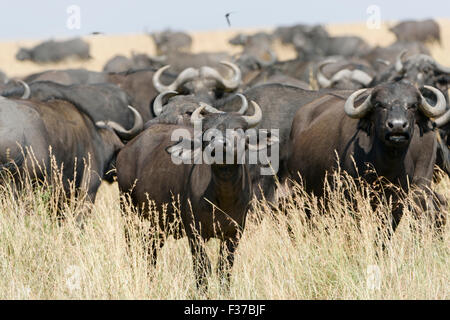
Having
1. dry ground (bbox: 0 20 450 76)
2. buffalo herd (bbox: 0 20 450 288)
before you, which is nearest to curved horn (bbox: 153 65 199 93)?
buffalo herd (bbox: 0 20 450 288)

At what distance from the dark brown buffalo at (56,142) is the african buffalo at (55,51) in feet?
136

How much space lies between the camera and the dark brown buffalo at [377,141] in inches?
279

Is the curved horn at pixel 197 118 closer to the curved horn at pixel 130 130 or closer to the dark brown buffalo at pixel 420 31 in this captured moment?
the curved horn at pixel 130 130

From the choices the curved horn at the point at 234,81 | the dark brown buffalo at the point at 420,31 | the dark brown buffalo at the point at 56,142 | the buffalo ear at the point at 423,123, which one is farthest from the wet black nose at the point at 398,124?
the dark brown buffalo at the point at 420,31

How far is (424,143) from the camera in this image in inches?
304

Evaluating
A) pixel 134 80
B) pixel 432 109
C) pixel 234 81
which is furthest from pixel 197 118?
pixel 134 80

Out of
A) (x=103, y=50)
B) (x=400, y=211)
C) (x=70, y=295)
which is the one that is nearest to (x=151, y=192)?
(x=70, y=295)

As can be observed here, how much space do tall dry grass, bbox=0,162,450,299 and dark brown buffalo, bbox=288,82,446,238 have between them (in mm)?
273

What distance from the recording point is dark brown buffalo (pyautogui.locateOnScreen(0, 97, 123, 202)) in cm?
816

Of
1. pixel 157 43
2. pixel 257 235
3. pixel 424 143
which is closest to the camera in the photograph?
pixel 257 235

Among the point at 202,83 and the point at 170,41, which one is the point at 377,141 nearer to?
the point at 202,83

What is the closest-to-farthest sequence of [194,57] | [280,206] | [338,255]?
1. [338,255]
2. [280,206]
3. [194,57]

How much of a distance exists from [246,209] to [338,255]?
2.76ft

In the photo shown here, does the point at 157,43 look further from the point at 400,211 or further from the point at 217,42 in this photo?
the point at 400,211
